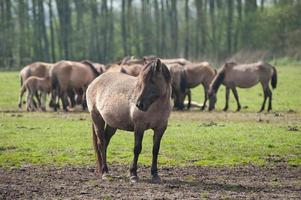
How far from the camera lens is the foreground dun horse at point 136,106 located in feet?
36.4

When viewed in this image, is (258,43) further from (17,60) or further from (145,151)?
(145,151)

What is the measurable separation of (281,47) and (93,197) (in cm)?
5277

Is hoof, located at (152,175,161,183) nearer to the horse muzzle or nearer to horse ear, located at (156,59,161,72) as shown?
the horse muzzle

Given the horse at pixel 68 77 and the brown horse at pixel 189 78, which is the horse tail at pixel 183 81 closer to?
the brown horse at pixel 189 78

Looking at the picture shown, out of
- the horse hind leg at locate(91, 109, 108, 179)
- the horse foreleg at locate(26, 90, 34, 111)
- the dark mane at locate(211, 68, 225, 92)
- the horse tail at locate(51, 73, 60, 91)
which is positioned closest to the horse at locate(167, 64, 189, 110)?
the dark mane at locate(211, 68, 225, 92)

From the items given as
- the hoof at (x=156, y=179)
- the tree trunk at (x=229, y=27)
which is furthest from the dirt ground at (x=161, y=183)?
the tree trunk at (x=229, y=27)

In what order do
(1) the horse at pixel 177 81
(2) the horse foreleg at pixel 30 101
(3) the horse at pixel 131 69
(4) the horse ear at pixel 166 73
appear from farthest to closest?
(1) the horse at pixel 177 81 → (2) the horse foreleg at pixel 30 101 → (3) the horse at pixel 131 69 → (4) the horse ear at pixel 166 73

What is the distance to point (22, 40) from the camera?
Answer: 70.7 m

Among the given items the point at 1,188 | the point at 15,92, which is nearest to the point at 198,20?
the point at 15,92

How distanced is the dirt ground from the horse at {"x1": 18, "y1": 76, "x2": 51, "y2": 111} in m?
14.1

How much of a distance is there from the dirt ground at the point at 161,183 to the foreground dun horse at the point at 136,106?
1.54 ft

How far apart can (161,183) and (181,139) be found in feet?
18.7

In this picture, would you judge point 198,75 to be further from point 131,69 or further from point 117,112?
point 117,112

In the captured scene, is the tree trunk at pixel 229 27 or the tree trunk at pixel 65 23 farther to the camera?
the tree trunk at pixel 65 23
